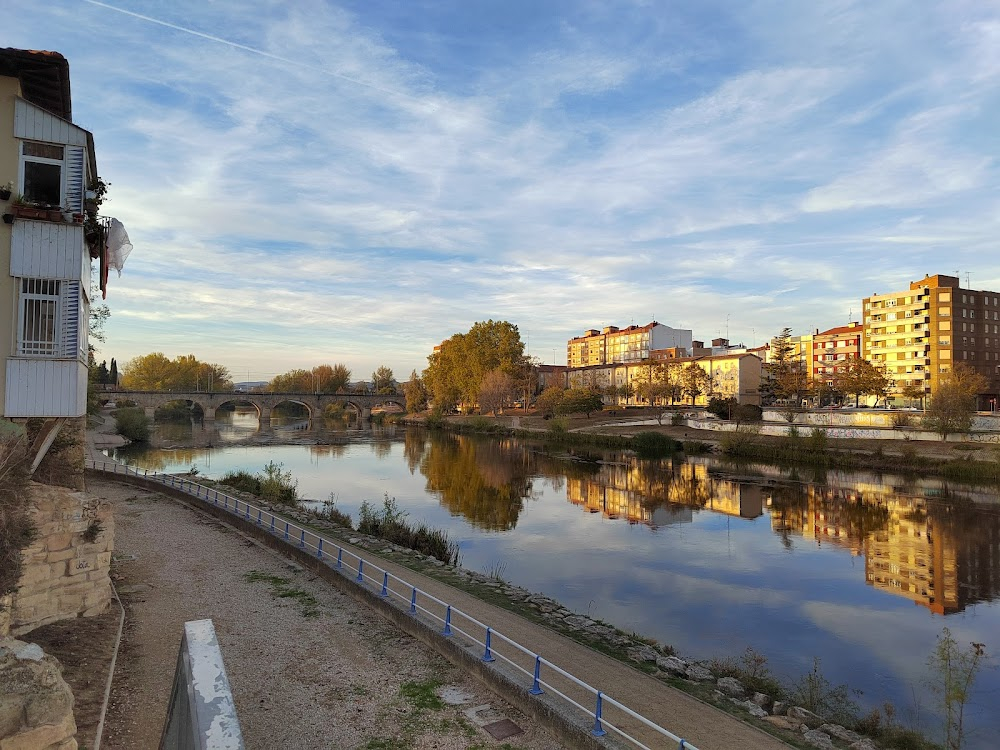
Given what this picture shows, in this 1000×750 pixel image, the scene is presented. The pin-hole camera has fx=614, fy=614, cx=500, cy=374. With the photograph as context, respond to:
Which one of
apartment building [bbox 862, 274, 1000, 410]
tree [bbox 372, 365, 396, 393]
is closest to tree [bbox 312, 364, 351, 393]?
tree [bbox 372, 365, 396, 393]

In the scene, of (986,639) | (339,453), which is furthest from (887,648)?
(339,453)

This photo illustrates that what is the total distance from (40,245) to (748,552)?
20.8 metres

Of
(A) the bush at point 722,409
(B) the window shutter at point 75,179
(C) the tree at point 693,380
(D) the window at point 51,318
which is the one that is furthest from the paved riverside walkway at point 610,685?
(C) the tree at point 693,380

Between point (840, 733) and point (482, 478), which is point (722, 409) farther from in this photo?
point (840, 733)

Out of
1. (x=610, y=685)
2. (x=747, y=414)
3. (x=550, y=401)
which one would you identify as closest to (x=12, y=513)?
(x=610, y=685)

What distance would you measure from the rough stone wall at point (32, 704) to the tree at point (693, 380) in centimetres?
8049

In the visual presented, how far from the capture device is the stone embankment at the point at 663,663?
8180mm

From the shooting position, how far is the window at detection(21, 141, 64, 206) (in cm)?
948

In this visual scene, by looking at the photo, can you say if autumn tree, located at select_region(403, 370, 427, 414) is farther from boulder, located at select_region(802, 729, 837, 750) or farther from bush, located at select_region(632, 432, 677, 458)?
boulder, located at select_region(802, 729, 837, 750)

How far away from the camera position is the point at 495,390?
8450 centimetres

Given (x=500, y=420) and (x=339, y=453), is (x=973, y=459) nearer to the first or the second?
(x=339, y=453)

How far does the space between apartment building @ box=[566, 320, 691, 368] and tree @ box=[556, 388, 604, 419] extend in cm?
4363

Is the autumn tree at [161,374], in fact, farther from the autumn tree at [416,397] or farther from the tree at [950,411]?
the tree at [950,411]

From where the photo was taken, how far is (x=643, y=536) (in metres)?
23.0
